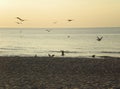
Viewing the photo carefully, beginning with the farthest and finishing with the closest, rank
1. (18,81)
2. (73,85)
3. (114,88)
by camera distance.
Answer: (18,81)
(73,85)
(114,88)

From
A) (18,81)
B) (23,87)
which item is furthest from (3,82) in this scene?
(23,87)

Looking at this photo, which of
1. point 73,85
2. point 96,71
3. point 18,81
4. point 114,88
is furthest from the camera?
point 96,71

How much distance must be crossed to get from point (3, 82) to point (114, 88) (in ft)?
19.2

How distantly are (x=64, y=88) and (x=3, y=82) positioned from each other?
3645 millimetres

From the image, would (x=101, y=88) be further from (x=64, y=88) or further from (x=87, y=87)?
(x=64, y=88)

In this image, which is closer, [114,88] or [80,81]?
[114,88]

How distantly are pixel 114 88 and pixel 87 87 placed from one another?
129 cm

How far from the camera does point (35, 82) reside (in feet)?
57.1

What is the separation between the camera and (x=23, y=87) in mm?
15844

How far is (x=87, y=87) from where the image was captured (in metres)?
15.8

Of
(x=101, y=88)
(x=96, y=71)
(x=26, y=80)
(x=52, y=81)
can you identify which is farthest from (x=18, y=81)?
(x=96, y=71)

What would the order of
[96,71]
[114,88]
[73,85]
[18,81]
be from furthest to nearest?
1. [96,71]
2. [18,81]
3. [73,85]
4. [114,88]

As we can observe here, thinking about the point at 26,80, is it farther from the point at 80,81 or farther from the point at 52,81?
the point at 80,81

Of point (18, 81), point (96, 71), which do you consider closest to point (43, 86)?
point (18, 81)
